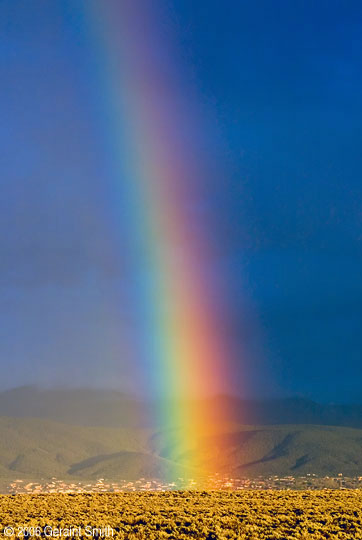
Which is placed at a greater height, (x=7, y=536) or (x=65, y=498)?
(x=65, y=498)

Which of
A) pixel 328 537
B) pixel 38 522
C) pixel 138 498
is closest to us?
pixel 328 537

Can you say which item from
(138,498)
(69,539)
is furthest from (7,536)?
(138,498)

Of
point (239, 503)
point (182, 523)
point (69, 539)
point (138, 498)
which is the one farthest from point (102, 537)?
point (138, 498)

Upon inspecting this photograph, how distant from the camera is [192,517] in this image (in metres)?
40.4

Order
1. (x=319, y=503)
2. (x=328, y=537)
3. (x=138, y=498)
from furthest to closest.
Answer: (x=138, y=498) → (x=319, y=503) → (x=328, y=537)

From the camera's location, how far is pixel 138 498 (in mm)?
58969

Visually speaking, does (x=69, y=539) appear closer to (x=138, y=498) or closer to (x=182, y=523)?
(x=182, y=523)

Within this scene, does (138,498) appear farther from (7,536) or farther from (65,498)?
(7,536)

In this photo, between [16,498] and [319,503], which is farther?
[16,498]

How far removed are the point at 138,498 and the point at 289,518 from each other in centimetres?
2235

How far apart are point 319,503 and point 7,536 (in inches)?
952

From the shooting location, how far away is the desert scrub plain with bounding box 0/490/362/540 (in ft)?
118

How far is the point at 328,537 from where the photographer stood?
114 feet

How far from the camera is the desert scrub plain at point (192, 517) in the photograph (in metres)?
36.0
